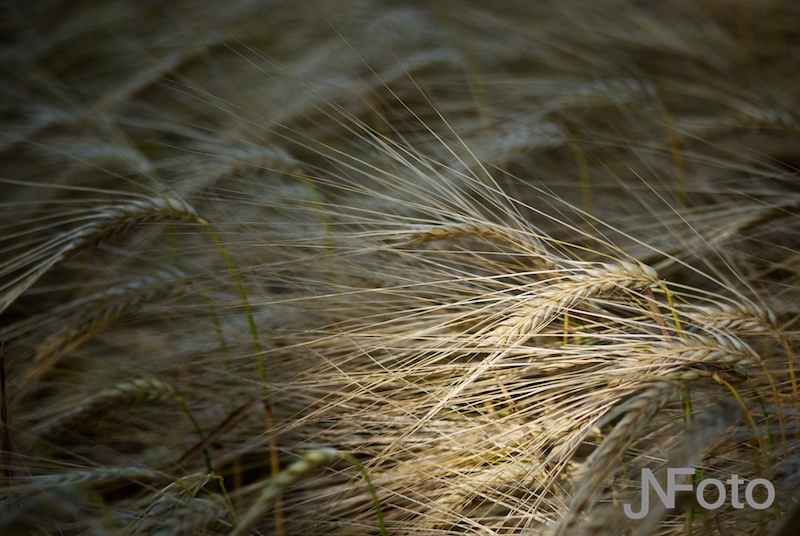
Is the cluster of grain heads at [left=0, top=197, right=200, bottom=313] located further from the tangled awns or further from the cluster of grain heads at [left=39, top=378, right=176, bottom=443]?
the cluster of grain heads at [left=39, top=378, right=176, bottom=443]

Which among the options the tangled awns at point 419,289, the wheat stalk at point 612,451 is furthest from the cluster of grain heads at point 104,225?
the wheat stalk at point 612,451

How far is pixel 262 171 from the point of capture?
48.1 inches

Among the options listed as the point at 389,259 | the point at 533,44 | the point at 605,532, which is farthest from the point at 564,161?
the point at 605,532

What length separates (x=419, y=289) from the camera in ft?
2.81

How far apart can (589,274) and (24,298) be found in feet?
4.23

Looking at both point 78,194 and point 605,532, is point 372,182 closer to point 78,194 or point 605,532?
point 78,194

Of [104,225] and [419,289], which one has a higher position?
[104,225]

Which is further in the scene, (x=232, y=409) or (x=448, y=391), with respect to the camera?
(x=232, y=409)

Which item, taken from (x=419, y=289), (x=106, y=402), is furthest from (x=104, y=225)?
(x=419, y=289)

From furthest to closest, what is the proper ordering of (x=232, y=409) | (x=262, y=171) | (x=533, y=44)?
(x=533, y=44), (x=262, y=171), (x=232, y=409)

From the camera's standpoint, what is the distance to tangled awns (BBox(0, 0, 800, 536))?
667mm

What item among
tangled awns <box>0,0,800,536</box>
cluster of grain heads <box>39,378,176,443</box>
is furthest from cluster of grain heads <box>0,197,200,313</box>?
cluster of grain heads <box>39,378,176,443</box>

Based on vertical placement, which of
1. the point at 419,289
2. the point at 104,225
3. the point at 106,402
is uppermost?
the point at 104,225

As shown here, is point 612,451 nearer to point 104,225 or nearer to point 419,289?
point 419,289
